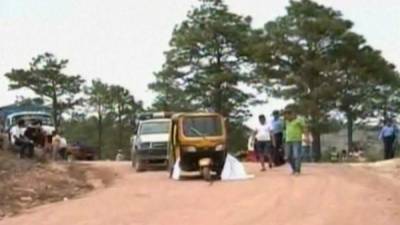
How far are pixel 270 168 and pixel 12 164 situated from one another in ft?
24.9

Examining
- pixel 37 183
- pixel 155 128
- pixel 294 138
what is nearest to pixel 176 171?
pixel 294 138

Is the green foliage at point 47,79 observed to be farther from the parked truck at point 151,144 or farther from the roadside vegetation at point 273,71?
the parked truck at point 151,144

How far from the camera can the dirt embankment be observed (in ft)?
60.5

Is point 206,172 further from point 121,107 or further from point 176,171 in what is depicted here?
point 121,107

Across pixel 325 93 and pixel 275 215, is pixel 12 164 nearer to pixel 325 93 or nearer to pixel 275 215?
pixel 275 215

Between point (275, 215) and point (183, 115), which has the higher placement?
→ point (183, 115)


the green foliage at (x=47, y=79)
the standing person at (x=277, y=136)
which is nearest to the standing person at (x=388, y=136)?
the standing person at (x=277, y=136)

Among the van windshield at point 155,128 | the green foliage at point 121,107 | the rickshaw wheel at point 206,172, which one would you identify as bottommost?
the rickshaw wheel at point 206,172

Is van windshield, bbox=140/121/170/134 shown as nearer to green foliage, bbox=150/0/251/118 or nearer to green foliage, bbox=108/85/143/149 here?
green foliage, bbox=150/0/251/118

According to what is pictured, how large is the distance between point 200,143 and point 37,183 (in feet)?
14.9

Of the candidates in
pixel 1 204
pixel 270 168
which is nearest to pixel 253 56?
pixel 270 168

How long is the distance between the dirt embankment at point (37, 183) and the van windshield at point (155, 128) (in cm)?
310

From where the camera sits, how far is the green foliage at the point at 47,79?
7256 cm

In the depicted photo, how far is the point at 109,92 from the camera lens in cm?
8362
